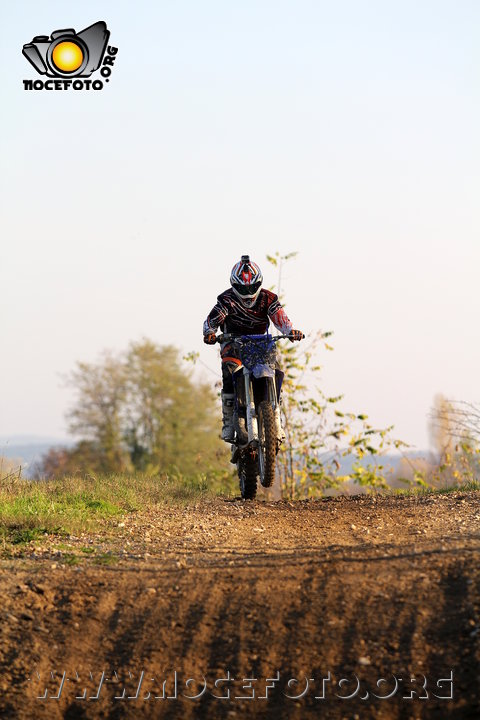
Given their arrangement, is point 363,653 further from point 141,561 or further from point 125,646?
point 141,561

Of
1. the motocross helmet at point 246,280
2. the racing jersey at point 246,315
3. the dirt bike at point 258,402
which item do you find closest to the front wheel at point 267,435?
the dirt bike at point 258,402

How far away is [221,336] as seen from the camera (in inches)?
467

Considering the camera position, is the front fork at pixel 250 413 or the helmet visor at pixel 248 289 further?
the helmet visor at pixel 248 289

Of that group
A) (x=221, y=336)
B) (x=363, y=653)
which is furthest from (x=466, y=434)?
(x=363, y=653)

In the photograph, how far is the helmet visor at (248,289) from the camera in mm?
11867

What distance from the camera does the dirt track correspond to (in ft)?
20.2

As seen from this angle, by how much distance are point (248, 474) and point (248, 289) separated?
2446 mm

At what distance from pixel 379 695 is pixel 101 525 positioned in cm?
488

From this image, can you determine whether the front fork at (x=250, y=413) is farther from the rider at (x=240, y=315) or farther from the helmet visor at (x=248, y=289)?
the helmet visor at (x=248, y=289)

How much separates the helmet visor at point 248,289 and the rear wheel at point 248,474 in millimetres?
2063

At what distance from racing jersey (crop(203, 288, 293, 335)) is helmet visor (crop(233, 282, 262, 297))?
15cm

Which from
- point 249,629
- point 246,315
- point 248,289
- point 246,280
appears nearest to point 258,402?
point 246,315

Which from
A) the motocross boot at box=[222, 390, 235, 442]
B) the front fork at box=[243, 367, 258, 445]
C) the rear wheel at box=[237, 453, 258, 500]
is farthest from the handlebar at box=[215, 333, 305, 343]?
the rear wheel at box=[237, 453, 258, 500]

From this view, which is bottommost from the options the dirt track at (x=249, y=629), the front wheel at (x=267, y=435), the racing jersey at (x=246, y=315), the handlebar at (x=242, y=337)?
the dirt track at (x=249, y=629)
